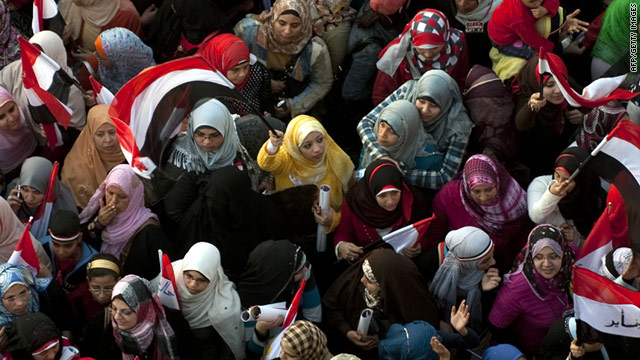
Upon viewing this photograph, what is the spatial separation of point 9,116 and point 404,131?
8.67 ft

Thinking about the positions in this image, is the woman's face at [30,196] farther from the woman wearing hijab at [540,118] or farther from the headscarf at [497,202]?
the woman wearing hijab at [540,118]

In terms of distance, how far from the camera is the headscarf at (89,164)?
750cm

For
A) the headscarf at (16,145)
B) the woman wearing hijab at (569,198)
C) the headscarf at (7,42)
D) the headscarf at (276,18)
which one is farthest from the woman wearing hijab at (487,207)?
the headscarf at (7,42)

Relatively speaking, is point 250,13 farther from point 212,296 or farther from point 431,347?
point 431,347

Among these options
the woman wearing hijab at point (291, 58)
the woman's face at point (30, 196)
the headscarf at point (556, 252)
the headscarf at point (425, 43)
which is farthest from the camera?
the woman wearing hijab at point (291, 58)

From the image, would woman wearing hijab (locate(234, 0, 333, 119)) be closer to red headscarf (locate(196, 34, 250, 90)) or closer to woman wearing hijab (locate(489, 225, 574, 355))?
red headscarf (locate(196, 34, 250, 90))

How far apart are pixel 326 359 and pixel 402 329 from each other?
1.89 ft

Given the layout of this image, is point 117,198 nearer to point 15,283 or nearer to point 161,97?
point 161,97

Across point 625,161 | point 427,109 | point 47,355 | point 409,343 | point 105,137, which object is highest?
point 625,161

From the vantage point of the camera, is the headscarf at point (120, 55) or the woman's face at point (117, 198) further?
the headscarf at point (120, 55)

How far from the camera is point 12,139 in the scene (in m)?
7.56

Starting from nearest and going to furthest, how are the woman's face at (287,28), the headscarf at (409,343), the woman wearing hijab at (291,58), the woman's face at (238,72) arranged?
the headscarf at (409,343), the woman's face at (238,72), the woman's face at (287,28), the woman wearing hijab at (291,58)

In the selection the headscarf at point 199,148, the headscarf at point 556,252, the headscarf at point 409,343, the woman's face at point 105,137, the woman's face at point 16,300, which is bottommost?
the headscarf at point 409,343

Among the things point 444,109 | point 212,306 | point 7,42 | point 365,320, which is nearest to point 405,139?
point 444,109
